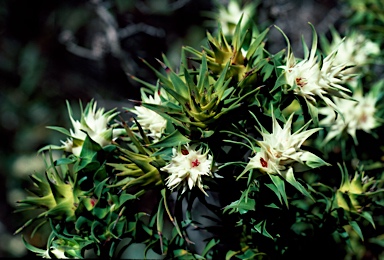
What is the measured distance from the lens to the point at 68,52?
3326 millimetres

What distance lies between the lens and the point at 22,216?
3289 mm

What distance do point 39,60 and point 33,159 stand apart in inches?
25.5

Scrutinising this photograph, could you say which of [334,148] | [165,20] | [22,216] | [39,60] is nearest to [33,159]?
[22,216]

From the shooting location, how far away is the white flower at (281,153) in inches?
43.7

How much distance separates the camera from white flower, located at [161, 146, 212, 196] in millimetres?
1144

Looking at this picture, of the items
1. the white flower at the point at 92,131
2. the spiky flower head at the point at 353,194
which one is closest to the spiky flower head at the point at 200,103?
the white flower at the point at 92,131

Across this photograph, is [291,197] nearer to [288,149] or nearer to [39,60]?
[288,149]

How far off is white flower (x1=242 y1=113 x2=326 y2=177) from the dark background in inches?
59.6

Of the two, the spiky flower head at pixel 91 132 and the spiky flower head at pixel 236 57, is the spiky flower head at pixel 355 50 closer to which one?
the spiky flower head at pixel 236 57

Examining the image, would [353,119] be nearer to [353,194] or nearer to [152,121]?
[353,194]

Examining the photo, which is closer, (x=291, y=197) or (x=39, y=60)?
(x=291, y=197)

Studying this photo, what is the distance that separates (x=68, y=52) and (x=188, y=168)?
7.83 ft

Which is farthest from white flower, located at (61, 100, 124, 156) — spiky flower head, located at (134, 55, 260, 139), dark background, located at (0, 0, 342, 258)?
dark background, located at (0, 0, 342, 258)

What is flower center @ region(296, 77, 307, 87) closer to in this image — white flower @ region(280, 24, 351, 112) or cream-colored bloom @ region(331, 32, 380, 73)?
white flower @ region(280, 24, 351, 112)
